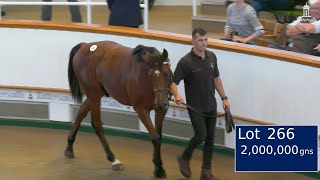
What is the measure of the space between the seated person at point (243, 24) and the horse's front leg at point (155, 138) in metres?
1.78

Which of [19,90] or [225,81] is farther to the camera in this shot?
[19,90]

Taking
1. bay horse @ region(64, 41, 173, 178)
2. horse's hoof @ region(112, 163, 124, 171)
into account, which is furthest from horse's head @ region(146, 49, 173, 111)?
horse's hoof @ region(112, 163, 124, 171)

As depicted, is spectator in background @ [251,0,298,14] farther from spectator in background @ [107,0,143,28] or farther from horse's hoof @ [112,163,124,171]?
horse's hoof @ [112,163,124,171]

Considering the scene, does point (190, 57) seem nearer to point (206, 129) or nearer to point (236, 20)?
point (206, 129)

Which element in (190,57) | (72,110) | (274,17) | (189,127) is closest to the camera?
(190,57)

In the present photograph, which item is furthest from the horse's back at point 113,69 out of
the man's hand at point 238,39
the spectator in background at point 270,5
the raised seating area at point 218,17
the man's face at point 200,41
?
the spectator in background at point 270,5

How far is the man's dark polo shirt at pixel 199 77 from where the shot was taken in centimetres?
714

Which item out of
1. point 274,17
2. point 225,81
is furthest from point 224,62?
point 274,17

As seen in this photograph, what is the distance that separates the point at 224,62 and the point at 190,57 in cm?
95

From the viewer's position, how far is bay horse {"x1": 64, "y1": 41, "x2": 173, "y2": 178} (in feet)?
22.7

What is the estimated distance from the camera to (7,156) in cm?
826

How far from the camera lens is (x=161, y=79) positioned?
22.6 feet
